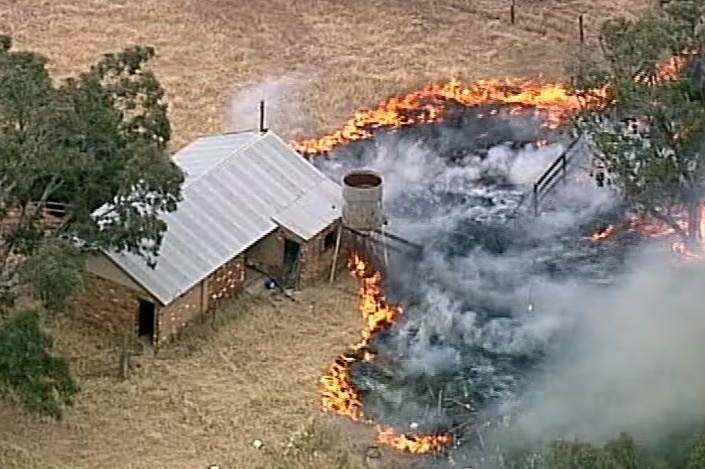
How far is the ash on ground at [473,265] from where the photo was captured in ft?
88.4

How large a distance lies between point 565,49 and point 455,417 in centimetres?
1652

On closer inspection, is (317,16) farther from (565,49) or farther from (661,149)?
(661,149)

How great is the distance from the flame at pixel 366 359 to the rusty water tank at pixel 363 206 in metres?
0.76

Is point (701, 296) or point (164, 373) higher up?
point (701, 296)

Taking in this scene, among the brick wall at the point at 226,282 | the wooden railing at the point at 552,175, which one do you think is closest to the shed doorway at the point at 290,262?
the brick wall at the point at 226,282

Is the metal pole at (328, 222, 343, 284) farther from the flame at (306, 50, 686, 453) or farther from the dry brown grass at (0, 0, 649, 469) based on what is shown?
the dry brown grass at (0, 0, 649, 469)

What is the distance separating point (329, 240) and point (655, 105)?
279 inches

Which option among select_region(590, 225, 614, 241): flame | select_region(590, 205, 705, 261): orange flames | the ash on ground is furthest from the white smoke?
select_region(590, 225, 614, 241): flame

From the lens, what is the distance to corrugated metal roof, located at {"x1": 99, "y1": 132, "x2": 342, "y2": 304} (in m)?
28.0

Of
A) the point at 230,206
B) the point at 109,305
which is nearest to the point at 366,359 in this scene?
the point at 230,206

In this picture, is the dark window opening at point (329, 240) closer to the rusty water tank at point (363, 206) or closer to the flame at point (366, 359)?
the rusty water tank at point (363, 206)

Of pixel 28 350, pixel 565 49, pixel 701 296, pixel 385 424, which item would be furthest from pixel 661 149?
pixel 565 49

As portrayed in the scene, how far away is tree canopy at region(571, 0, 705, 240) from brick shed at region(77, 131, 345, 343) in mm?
5883

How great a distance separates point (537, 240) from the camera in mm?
31234
